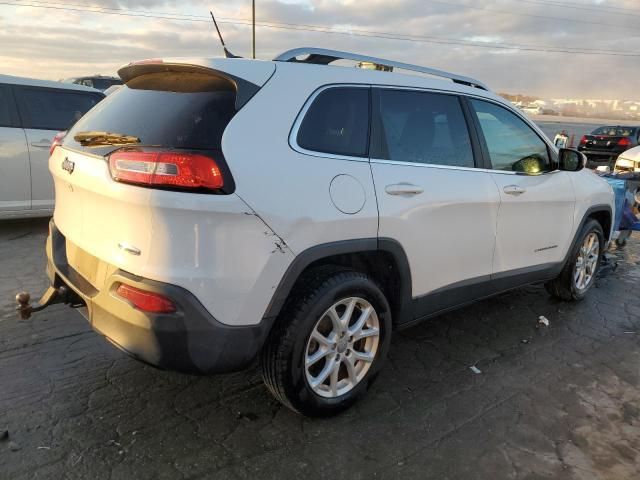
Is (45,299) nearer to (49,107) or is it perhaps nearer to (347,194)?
(347,194)

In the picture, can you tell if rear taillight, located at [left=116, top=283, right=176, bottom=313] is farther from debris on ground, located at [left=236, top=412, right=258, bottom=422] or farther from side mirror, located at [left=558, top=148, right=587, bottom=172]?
side mirror, located at [left=558, top=148, right=587, bottom=172]

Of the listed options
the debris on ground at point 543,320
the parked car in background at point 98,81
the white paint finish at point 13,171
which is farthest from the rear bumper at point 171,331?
the parked car in background at point 98,81

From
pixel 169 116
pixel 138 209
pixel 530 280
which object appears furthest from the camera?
pixel 530 280

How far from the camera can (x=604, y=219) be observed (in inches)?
201

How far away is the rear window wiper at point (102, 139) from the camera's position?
2.47m

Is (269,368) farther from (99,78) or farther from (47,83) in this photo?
(99,78)

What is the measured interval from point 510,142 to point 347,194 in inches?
71.9

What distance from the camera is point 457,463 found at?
2.55 meters

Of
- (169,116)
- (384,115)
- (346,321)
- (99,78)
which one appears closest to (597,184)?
(384,115)

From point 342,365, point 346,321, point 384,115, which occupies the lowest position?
point 342,365

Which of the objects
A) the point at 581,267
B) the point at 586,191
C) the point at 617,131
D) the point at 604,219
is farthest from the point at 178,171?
the point at 617,131

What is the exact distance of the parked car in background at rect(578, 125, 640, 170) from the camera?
18219 millimetres

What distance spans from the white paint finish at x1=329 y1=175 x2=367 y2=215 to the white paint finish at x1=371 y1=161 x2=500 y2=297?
5.4 inches

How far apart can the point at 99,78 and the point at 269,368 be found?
1595 centimetres
